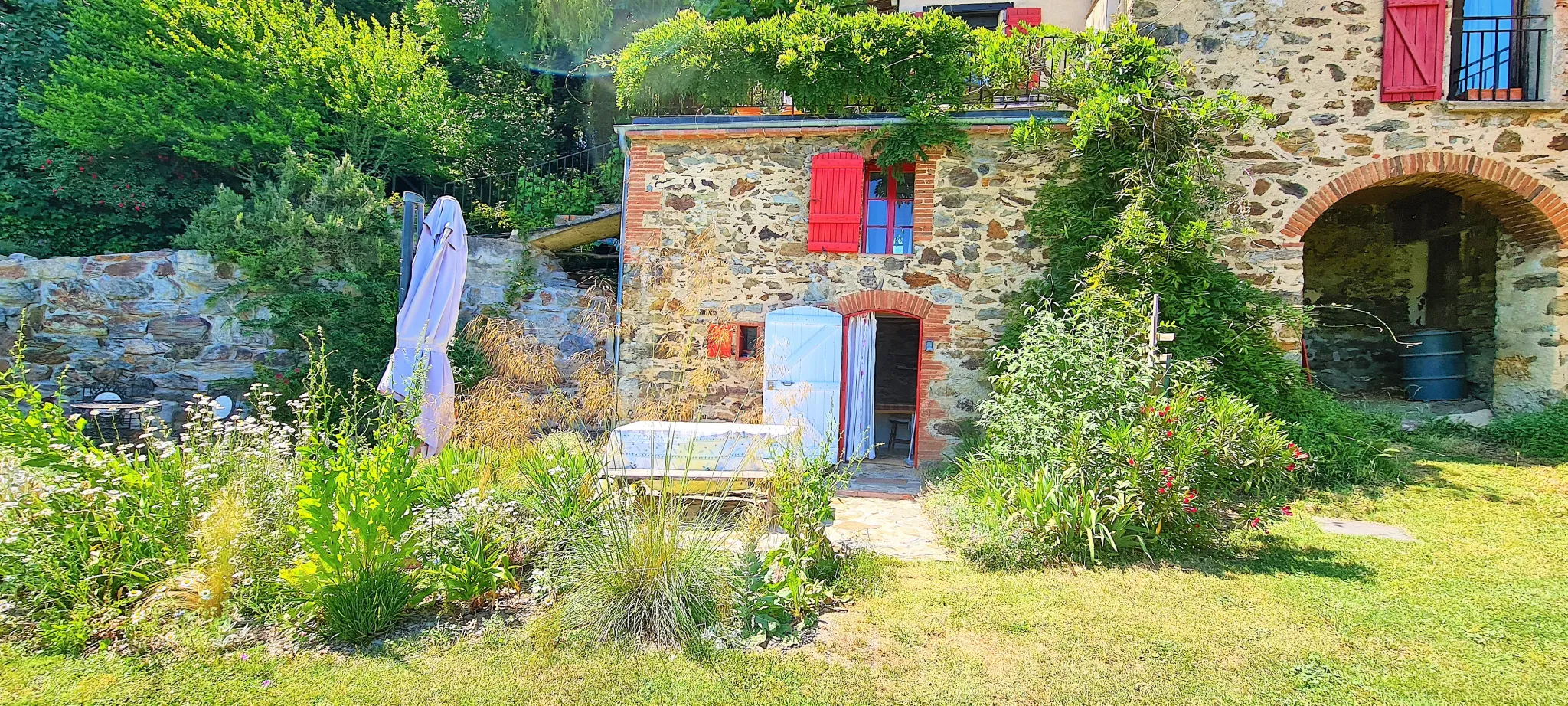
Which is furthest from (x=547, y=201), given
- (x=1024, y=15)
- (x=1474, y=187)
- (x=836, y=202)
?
(x=1474, y=187)

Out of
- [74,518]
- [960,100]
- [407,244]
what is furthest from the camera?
[960,100]

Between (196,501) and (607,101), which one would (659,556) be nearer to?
(196,501)

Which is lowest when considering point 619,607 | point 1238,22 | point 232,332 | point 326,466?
point 619,607

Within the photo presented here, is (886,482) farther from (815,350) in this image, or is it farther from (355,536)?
(355,536)

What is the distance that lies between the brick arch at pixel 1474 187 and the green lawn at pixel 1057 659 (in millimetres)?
4629

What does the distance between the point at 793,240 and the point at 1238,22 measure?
5.39m

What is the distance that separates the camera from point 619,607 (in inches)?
127

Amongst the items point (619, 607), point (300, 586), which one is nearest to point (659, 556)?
point (619, 607)

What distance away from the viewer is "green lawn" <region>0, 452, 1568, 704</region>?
271 centimetres

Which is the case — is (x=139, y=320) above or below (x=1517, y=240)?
below

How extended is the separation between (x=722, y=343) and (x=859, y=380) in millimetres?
1639

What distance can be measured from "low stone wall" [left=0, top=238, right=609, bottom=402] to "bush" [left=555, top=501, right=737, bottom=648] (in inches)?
294

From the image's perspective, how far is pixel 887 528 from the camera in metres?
5.32

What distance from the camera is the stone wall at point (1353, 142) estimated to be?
7.16 meters
